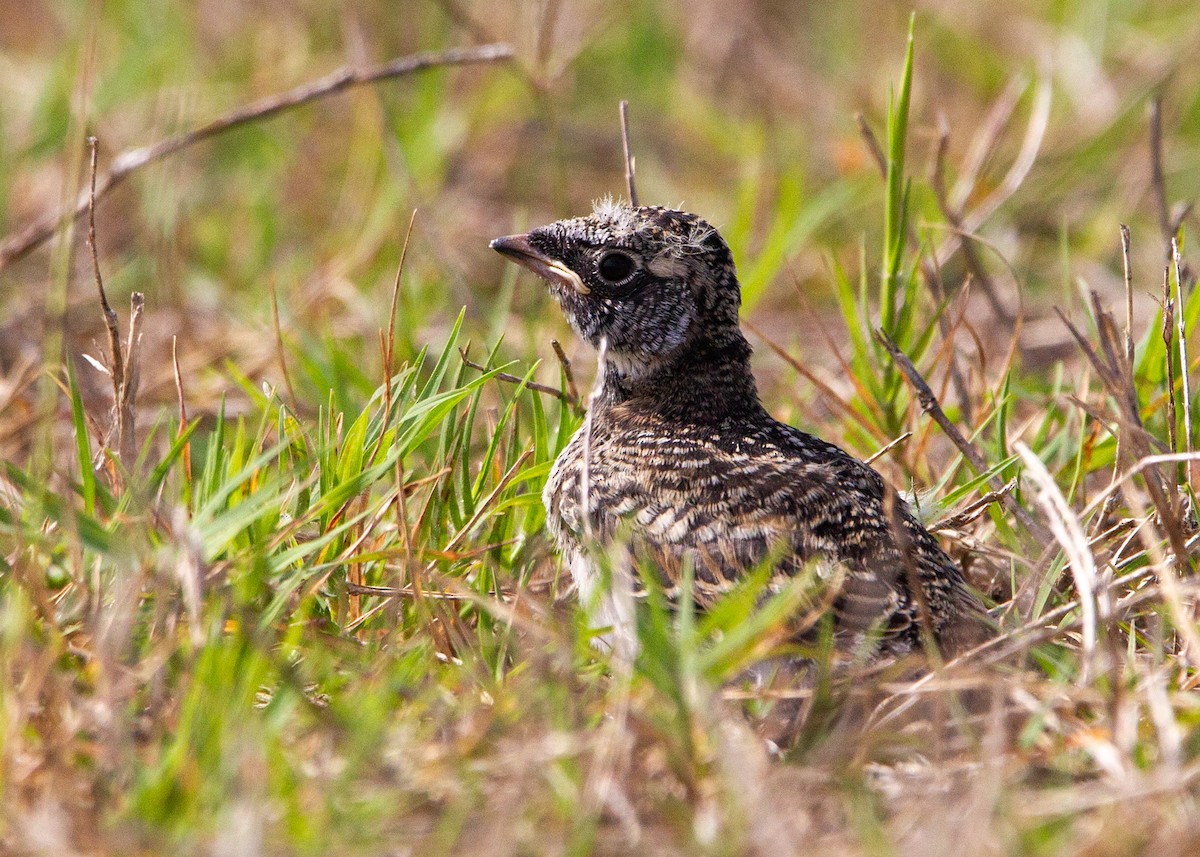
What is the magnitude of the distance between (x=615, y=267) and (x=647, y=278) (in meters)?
0.10

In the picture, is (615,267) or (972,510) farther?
(615,267)

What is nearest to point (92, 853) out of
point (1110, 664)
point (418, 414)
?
point (418, 414)

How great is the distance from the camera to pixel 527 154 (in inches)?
310

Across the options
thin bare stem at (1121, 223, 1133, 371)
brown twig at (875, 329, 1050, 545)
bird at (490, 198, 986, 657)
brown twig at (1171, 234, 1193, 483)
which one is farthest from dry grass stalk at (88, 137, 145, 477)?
brown twig at (1171, 234, 1193, 483)

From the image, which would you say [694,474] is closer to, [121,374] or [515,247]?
[515,247]

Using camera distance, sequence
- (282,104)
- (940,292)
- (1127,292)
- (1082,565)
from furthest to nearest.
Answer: (282,104), (940,292), (1127,292), (1082,565)

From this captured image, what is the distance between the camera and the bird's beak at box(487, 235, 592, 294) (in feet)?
13.6

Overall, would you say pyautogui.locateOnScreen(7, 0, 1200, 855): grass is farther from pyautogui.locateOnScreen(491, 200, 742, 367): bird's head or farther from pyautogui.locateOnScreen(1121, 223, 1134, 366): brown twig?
pyautogui.locateOnScreen(491, 200, 742, 367): bird's head

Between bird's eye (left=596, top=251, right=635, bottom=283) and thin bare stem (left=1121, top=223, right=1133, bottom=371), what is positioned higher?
thin bare stem (left=1121, top=223, right=1133, bottom=371)

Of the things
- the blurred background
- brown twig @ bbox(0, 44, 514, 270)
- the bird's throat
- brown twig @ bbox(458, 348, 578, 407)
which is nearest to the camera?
brown twig @ bbox(458, 348, 578, 407)

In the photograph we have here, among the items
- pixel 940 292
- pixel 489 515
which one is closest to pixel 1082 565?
pixel 489 515

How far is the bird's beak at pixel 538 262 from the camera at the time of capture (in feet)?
13.6

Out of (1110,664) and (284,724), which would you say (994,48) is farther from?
(284,724)

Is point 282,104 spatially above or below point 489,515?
above
